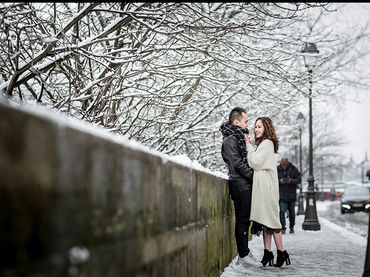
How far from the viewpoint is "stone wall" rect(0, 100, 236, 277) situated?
1833 millimetres

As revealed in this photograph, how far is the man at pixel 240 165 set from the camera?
8555mm

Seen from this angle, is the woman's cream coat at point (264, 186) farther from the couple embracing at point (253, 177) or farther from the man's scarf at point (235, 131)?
the man's scarf at point (235, 131)

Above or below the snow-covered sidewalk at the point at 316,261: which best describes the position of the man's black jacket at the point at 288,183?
above

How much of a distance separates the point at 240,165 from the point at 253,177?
0.24m

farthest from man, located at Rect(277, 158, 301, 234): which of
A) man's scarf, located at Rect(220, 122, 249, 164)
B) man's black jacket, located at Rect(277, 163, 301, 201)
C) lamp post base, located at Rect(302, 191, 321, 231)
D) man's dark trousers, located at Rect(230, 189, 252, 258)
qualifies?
man's scarf, located at Rect(220, 122, 249, 164)

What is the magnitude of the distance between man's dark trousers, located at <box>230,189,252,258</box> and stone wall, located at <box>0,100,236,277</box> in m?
4.26

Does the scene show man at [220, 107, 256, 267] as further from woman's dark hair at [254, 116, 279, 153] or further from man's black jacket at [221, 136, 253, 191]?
woman's dark hair at [254, 116, 279, 153]

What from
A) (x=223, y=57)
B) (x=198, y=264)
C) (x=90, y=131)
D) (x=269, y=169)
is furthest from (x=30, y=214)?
(x=223, y=57)

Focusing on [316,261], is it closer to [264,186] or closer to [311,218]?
[264,186]

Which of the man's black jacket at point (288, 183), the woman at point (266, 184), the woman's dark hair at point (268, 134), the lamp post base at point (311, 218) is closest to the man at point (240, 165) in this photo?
the woman at point (266, 184)

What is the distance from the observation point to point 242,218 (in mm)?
8656

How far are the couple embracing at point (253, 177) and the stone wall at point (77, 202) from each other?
4249 millimetres

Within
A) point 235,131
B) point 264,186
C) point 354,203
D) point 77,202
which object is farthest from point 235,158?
point 354,203

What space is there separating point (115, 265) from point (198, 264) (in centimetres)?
303
